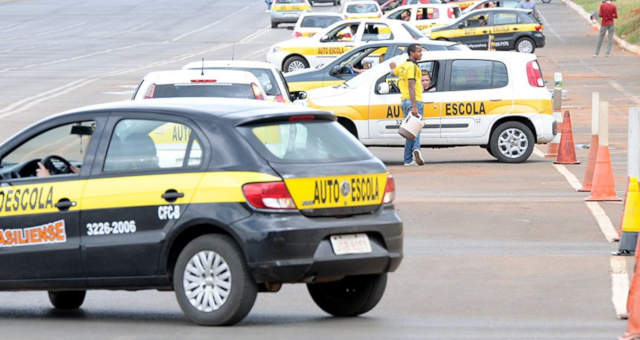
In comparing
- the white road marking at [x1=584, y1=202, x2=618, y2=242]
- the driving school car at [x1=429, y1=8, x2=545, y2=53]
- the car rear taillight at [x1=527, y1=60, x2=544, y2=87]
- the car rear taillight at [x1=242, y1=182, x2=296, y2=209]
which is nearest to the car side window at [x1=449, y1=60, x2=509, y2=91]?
the car rear taillight at [x1=527, y1=60, x2=544, y2=87]

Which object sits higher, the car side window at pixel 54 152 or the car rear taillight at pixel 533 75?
the car side window at pixel 54 152

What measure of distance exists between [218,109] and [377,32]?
28.0 metres

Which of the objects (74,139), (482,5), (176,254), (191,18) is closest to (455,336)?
(176,254)

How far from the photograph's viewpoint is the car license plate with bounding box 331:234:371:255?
836cm

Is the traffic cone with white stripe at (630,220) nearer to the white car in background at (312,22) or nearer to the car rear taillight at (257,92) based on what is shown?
the car rear taillight at (257,92)

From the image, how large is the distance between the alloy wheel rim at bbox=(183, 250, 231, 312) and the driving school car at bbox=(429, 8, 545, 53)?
35335 mm

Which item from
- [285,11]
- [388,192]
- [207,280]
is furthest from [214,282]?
[285,11]

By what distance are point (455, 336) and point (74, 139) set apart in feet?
9.42

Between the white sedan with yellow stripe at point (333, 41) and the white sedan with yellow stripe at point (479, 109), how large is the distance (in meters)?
15.7

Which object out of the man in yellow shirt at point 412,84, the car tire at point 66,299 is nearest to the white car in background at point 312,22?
the man in yellow shirt at point 412,84

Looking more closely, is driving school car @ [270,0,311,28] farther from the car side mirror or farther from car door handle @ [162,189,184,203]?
car door handle @ [162,189,184,203]

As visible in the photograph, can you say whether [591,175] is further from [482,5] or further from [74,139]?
[482,5]

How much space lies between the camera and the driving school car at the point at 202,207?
27.1ft

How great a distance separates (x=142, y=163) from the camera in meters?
8.72
